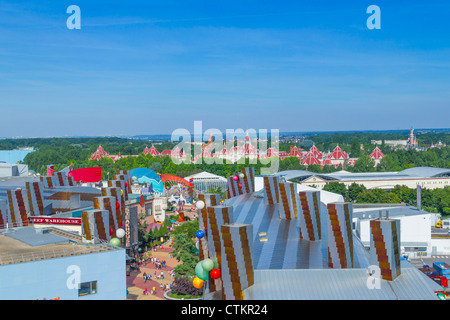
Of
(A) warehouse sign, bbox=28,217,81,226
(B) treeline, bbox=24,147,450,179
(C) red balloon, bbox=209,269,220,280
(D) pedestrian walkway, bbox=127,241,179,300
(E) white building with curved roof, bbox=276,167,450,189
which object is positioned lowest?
(D) pedestrian walkway, bbox=127,241,179,300

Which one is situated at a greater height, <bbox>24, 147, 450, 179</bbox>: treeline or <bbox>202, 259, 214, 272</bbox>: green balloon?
<bbox>202, 259, 214, 272</bbox>: green balloon

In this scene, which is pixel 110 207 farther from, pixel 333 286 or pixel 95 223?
pixel 333 286

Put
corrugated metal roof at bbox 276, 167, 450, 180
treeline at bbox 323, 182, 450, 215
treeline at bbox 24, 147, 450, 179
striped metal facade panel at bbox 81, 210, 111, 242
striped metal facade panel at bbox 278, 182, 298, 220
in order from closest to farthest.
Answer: striped metal facade panel at bbox 81, 210, 111, 242 → striped metal facade panel at bbox 278, 182, 298, 220 → treeline at bbox 323, 182, 450, 215 → corrugated metal roof at bbox 276, 167, 450, 180 → treeline at bbox 24, 147, 450, 179

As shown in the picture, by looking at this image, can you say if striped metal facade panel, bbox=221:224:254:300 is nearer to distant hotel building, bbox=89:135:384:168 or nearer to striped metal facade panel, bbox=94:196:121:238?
striped metal facade panel, bbox=94:196:121:238

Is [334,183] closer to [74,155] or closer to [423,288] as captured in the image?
[423,288]

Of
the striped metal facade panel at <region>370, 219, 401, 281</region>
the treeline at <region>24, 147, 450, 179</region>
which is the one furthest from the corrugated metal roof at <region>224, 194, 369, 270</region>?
the treeline at <region>24, 147, 450, 179</region>

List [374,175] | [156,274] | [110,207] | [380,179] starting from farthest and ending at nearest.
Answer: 1. [374,175]
2. [380,179]
3. [156,274]
4. [110,207]

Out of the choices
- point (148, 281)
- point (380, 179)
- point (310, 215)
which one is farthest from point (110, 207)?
point (380, 179)
